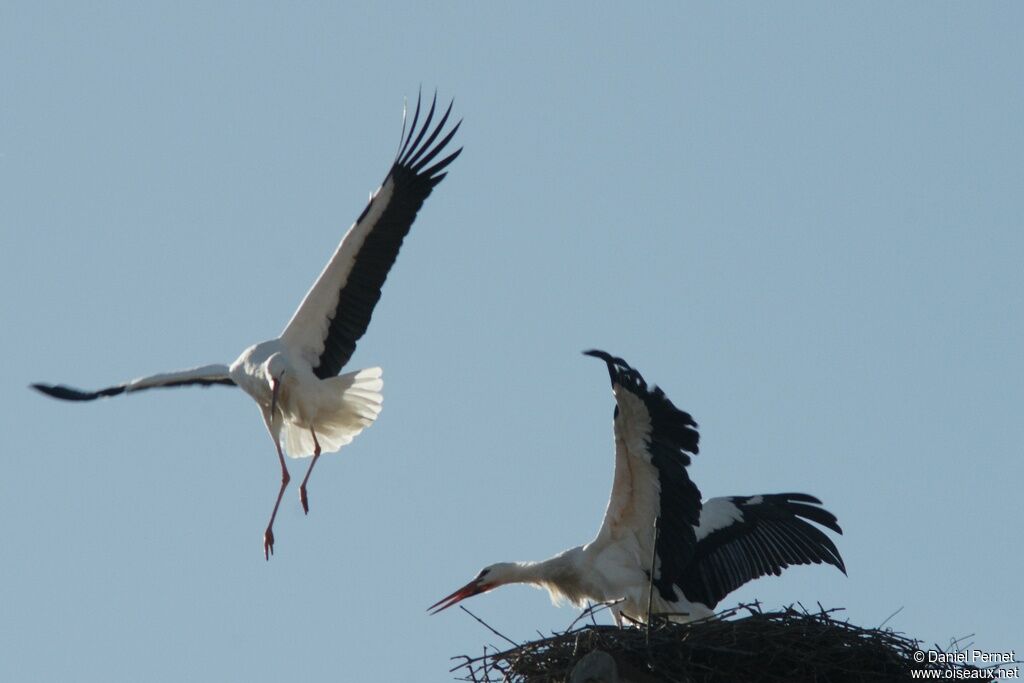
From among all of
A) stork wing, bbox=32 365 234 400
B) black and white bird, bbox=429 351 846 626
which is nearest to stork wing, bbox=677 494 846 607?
black and white bird, bbox=429 351 846 626

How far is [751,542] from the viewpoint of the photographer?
10609 millimetres

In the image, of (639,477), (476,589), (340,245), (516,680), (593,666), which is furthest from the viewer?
(340,245)

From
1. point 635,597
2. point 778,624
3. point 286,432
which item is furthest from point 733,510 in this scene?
point 286,432

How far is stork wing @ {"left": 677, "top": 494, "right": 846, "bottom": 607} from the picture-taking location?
1034 centimetres

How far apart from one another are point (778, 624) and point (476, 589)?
7.72 ft

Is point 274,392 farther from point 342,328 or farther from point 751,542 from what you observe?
point 751,542

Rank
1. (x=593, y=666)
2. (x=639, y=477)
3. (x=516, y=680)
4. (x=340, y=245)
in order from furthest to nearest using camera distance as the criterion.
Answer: (x=340, y=245)
(x=639, y=477)
(x=516, y=680)
(x=593, y=666)

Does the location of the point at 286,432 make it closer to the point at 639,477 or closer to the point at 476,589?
the point at 476,589

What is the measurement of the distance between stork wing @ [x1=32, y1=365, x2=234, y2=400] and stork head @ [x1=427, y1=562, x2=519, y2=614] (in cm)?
230

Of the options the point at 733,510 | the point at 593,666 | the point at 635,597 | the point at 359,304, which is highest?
the point at 359,304

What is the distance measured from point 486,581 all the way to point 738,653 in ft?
8.03

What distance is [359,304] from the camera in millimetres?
11836

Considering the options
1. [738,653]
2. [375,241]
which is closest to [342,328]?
[375,241]

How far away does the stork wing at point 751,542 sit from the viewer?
10336 millimetres
